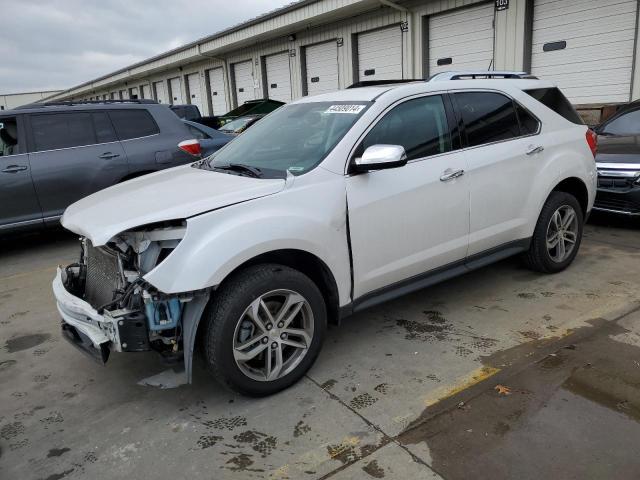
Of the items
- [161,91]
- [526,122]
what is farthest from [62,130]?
[161,91]

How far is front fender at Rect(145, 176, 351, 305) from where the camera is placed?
8.63ft

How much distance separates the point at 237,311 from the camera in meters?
2.78

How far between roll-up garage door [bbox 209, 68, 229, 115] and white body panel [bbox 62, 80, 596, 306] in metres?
20.3

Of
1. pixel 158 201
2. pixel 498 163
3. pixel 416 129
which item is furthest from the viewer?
pixel 498 163

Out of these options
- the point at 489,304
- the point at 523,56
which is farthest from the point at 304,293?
the point at 523,56

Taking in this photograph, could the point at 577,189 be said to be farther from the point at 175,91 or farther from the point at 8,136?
the point at 175,91

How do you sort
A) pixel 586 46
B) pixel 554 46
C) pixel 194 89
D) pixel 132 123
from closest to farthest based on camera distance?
pixel 132 123
pixel 586 46
pixel 554 46
pixel 194 89

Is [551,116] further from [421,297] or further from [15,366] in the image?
[15,366]

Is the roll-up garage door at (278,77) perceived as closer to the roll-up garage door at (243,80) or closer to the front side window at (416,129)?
the roll-up garage door at (243,80)

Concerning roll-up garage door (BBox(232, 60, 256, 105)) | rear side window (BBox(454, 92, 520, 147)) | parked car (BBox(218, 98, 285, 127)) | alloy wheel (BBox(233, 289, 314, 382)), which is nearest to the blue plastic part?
alloy wheel (BBox(233, 289, 314, 382))

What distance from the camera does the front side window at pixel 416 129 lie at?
351cm

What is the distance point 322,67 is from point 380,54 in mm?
2759

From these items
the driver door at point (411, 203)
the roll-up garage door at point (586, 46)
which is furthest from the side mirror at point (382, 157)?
the roll-up garage door at point (586, 46)

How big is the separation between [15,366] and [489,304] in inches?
141
